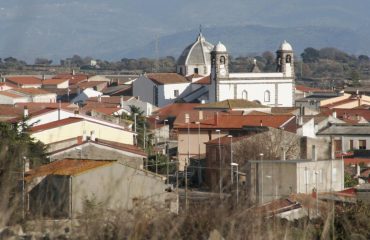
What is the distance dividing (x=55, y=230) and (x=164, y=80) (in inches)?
2501

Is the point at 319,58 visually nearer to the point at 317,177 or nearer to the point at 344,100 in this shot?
the point at 344,100

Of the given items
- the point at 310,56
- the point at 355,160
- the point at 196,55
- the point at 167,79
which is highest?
the point at 310,56

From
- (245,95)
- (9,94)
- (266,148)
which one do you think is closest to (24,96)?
(9,94)

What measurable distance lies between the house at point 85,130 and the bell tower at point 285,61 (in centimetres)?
3166

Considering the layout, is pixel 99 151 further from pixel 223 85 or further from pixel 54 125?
pixel 223 85

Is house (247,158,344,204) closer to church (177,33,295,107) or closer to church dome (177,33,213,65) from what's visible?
church (177,33,295,107)

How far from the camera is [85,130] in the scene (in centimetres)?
3375

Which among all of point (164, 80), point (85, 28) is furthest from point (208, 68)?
point (85, 28)

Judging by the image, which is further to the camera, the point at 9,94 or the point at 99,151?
the point at 9,94

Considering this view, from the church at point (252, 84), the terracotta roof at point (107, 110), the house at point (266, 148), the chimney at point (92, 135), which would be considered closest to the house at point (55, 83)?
the church at point (252, 84)

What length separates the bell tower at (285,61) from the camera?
66.8 metres

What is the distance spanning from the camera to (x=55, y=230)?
20.0 ft

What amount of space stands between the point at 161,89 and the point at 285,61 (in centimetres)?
622

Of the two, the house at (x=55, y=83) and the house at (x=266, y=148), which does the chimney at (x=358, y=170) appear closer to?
the house at (x=266, y=148)
